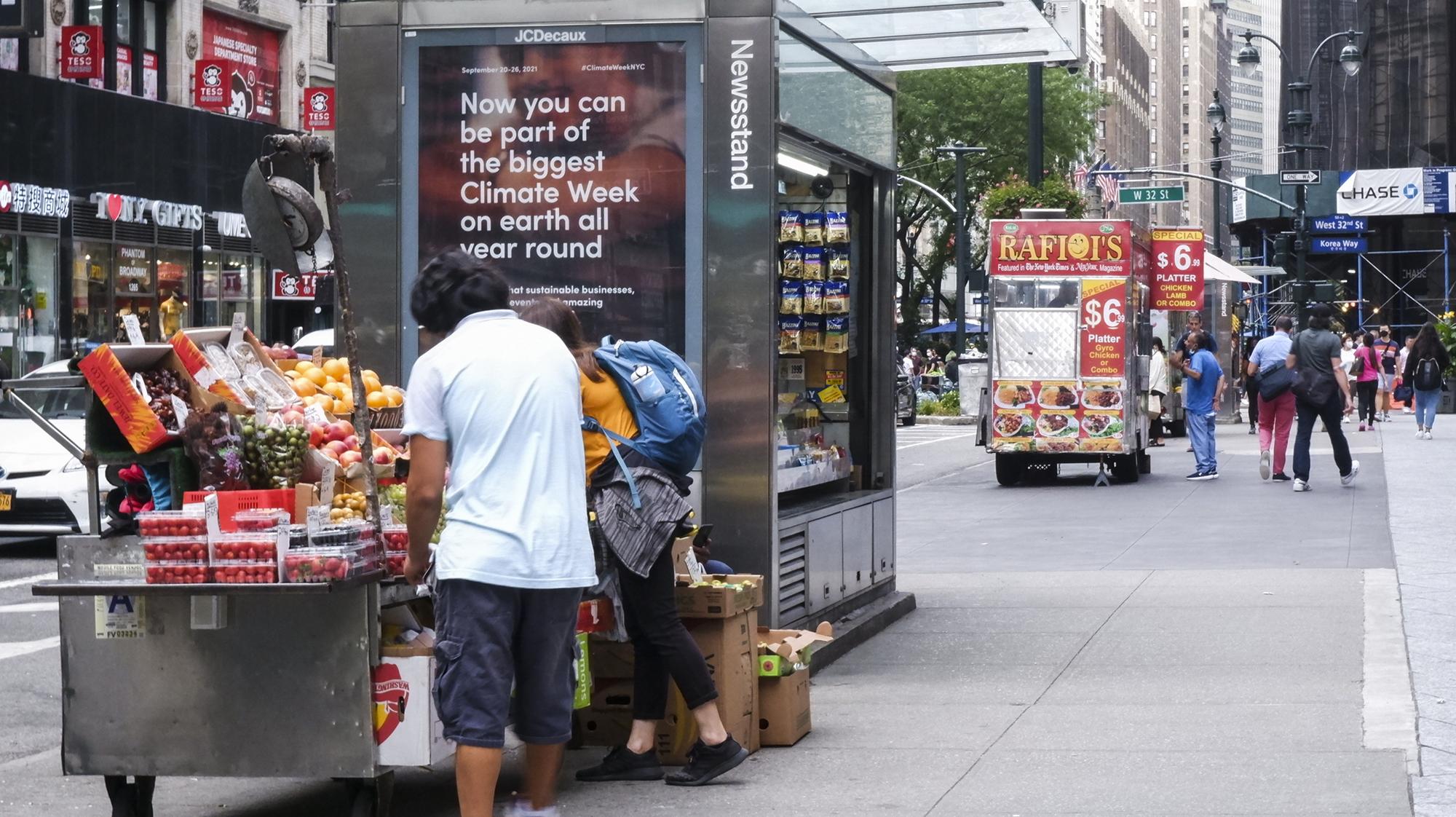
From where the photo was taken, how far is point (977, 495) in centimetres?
2047

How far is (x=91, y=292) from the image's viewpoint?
31.4 metres

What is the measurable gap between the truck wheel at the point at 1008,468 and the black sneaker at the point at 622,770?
1517 cm

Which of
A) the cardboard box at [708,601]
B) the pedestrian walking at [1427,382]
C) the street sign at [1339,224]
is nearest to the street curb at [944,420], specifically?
the pedestrian walking at [1427,382]

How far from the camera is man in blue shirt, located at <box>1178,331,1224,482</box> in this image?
20797 mm

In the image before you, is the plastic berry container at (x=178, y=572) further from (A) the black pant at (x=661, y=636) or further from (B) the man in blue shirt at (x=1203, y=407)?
(B) the man in blue shirt at (x=1203, y=407)

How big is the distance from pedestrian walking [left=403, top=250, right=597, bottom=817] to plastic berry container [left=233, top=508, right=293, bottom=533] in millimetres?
623

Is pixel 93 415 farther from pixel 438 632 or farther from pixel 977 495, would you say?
pixel 977 495

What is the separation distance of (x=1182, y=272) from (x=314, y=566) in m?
24.3

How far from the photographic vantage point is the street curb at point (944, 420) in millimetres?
40031

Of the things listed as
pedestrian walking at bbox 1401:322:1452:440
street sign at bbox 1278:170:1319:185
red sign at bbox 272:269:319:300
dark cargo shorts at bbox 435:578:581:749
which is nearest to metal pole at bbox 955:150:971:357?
street sign at bbox 1278:170:1319:185

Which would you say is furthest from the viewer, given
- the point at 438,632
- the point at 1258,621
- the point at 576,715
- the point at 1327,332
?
the point at 1327,332

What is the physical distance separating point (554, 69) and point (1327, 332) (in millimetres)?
12602

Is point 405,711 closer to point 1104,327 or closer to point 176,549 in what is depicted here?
point 176,549

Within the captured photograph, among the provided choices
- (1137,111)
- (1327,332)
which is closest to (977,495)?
(1327,332)
